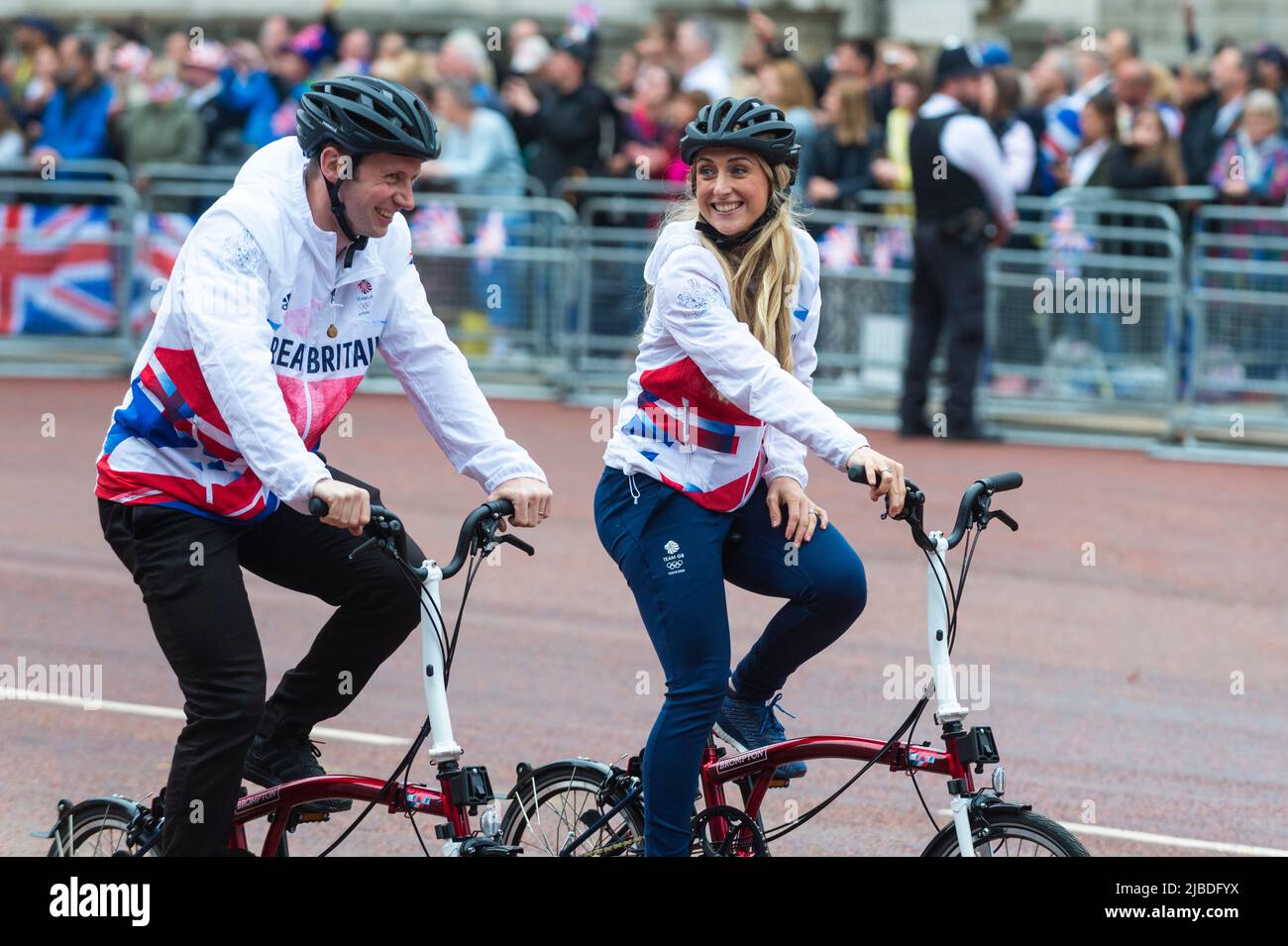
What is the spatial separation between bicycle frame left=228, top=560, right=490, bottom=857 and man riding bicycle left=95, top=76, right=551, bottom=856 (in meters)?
0.08

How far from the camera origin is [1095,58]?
55.7 ft

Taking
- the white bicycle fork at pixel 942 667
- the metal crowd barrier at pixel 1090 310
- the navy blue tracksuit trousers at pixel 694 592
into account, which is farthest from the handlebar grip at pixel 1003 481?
the metal crowd barrier at pixel 1090 310

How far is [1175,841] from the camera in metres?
6.39

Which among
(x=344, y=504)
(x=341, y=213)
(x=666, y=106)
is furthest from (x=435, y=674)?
(x=666, y=106)

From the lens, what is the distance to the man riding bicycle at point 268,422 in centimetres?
453

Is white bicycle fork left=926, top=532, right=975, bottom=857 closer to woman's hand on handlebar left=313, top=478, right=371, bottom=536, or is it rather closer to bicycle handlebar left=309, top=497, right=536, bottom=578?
bicycle handlebar left=309, top=497, right=536, bottom=578

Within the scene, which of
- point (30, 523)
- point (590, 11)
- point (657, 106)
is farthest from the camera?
point (590, 11)

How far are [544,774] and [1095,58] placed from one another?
42.5 feet

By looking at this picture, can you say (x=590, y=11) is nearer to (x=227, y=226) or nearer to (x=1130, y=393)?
(x=1130, y=393)

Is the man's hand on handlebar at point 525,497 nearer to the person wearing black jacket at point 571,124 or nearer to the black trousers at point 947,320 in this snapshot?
the black trousers at point 947,320

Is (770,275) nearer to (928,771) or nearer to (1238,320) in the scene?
(928,771)

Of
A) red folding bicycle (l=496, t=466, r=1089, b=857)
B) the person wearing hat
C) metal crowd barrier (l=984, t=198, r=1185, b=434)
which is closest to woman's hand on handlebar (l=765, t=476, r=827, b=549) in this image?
red folding bicycle (l=496, t=466, r=1089, b=857)

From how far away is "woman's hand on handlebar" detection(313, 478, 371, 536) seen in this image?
4340 millimetres
